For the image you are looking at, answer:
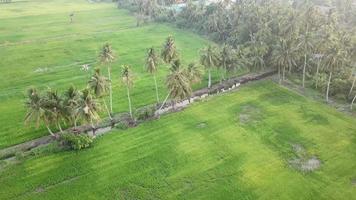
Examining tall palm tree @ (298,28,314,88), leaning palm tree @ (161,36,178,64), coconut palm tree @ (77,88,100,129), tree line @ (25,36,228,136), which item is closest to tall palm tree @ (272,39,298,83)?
tall palm tree @ (298,28,314,88)

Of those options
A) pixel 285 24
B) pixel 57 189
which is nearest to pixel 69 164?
pixel 57 189

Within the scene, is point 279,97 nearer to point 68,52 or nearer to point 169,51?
point 169,51

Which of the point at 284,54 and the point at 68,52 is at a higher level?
the point at 284,54

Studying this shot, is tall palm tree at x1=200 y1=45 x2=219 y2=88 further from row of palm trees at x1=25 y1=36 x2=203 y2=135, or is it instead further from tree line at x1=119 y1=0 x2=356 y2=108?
→ row of palm trees at x1=25 y1=36 x2=203 y2=135

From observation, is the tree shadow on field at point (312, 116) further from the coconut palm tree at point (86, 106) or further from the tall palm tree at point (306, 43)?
the coconut palm tree at point (86, 106)

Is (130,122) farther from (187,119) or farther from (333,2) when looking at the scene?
(333,2)

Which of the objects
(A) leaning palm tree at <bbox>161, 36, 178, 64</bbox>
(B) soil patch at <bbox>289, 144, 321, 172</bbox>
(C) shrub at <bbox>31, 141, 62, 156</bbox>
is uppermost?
(A) leaning palm tree at <bbox>161, 36, 178, 64</bbox>

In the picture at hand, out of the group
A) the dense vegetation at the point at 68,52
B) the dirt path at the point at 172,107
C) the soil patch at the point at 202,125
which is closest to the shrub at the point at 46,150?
the dirt path at the point at 172,107

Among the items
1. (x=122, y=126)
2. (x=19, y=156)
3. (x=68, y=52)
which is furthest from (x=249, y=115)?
(x=68, y=52)
